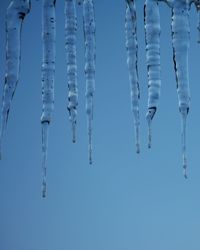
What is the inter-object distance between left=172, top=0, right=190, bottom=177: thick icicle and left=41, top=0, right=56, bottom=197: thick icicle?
2.72 ft

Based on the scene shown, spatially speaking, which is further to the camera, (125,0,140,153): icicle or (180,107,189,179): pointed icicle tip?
(125,0,140,153): icicle

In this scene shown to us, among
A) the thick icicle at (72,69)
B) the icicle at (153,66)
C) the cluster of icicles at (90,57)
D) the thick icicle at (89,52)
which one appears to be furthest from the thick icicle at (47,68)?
the icicle at (153,66)

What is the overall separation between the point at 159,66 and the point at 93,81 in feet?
1.55

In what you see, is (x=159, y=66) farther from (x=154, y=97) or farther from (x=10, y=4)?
(x=10, y=4)

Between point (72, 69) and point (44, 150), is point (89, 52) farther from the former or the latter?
point (44, 150)

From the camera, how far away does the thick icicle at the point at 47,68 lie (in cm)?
336

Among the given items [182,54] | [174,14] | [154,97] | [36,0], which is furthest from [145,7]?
[36,0]

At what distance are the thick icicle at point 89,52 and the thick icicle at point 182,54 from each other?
1.80 feet

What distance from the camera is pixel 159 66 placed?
316 cm

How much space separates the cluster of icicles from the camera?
10.4ft

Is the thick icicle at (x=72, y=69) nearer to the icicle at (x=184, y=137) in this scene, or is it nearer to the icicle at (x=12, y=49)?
the icicle at (x=12, y=49)

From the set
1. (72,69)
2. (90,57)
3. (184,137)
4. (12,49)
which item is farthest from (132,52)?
(12,49)

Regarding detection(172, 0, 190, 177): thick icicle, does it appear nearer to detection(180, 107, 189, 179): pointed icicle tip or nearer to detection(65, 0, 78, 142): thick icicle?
detection(180, 107, 189, 179): pointed icicle tip

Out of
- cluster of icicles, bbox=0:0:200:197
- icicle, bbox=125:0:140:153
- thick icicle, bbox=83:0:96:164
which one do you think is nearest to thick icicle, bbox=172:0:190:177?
cluster of icicles, bbox=0:0:200:197
